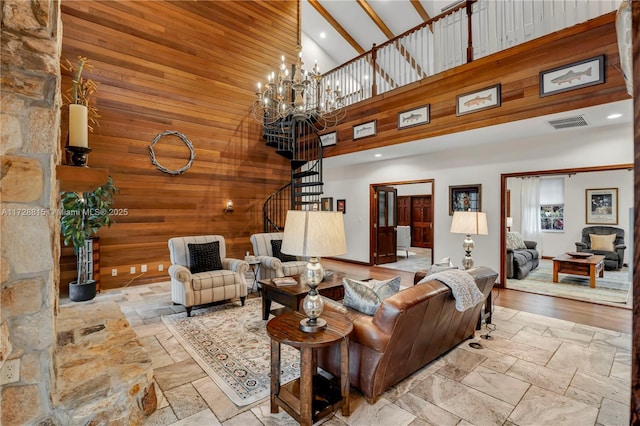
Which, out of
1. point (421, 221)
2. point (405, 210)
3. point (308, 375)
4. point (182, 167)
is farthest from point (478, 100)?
point (405, 210)

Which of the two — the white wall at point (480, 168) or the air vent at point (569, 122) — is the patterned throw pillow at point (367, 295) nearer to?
the air vent at point (569, 122)

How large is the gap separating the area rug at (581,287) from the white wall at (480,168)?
0.75m

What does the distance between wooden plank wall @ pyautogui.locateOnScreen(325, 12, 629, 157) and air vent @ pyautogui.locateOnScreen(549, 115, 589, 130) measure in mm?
476

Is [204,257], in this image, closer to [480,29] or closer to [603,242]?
[480,29]

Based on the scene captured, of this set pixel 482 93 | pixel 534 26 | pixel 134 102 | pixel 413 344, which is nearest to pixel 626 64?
pixel 413 344

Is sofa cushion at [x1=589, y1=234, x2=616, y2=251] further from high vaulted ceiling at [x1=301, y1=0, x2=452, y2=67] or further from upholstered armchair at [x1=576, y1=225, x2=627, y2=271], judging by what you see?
high vaulted ceiling at [x1=301, y1=0, x2=452, y2=67]

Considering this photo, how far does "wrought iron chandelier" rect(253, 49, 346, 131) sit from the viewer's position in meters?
4.05

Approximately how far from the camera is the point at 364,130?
5.57 m

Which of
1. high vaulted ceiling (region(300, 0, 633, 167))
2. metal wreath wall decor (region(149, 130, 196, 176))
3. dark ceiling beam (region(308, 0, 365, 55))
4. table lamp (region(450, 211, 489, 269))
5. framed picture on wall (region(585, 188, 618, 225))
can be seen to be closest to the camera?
table lamp (region(450, 211, 489, 269))

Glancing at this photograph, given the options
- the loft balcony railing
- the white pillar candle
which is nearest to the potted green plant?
the white pillar candle

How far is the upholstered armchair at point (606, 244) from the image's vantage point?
254 inches

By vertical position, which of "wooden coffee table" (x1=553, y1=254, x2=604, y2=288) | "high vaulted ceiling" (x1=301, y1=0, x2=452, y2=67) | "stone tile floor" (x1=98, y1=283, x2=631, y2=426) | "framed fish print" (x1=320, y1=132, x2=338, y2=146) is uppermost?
"high vaulted ceiling" (x1=301, y1=0, x2=452, y2=67)

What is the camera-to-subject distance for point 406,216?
1075 cm

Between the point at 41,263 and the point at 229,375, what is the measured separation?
1.57 m
